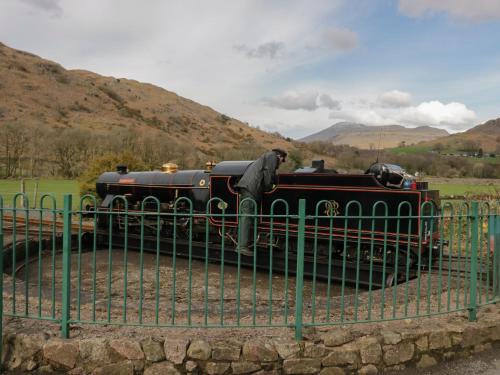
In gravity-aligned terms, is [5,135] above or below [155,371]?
Answer: above

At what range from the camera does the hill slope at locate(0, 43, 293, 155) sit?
7275 cm

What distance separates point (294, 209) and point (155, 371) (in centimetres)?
502

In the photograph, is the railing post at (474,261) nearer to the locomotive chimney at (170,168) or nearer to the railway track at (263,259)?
the railway track at (263,259)

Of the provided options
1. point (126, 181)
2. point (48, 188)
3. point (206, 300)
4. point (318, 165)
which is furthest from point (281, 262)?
point (48, 188)

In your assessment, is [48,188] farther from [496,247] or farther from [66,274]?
[496,247]

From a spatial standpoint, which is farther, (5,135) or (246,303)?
(5,135)

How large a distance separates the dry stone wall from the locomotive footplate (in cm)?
170

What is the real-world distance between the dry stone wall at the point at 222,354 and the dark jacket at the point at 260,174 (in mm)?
4107

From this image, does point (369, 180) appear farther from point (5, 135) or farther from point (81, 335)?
point (5, 135)

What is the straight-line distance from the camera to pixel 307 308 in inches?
213

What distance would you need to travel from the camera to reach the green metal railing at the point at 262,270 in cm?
421

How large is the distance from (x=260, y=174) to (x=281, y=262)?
1.87 meters

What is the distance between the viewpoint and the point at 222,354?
3.91m

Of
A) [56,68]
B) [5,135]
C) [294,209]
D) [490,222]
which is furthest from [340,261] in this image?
[56,68]
